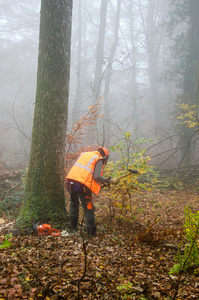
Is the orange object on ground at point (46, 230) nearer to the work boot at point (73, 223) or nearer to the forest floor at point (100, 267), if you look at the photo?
the forest floor at point (100, 267)

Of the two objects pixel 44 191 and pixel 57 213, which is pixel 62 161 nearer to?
pixel 44 191

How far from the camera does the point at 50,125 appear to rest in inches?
→ 182

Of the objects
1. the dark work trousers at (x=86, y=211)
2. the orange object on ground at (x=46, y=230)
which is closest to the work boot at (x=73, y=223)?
the dark work trousers at (x=86, y=211)

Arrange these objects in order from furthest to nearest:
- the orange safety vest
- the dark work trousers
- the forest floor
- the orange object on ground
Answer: the dark work trousers, the orange safety vest, the orange object on ground, the forest floor

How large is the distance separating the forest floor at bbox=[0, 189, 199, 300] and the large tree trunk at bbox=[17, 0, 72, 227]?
0.59 metres

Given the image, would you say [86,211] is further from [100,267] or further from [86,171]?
[100,267]

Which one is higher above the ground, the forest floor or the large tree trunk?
the large tree trunk

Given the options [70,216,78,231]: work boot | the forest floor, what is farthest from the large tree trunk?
the forest floor

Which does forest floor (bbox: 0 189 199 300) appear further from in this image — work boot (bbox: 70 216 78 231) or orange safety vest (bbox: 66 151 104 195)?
orange safety vest (bbox: 66 151 104 195)

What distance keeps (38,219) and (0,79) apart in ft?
86.9

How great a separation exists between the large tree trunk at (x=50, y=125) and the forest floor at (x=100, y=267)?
23.1 inches

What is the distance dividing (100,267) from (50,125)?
Answer: 271 cm

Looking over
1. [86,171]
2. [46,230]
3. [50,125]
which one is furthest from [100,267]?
[50,125]

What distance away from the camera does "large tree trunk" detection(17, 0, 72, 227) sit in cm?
456
